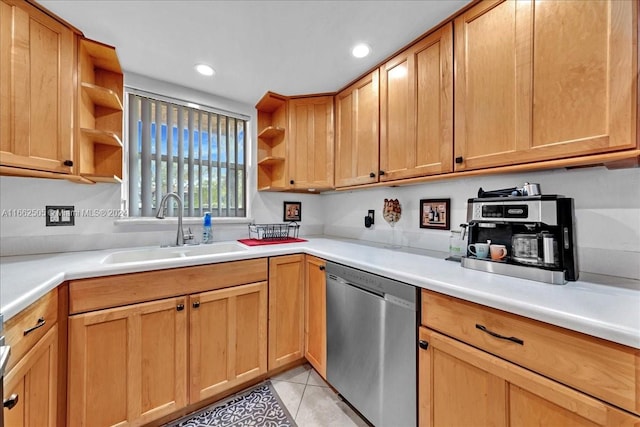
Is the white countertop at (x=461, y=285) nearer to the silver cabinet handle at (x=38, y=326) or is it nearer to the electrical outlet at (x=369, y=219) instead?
the silver cabinet handle at (x=38, y=326)

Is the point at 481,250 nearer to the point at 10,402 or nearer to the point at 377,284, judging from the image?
the point at 377,284

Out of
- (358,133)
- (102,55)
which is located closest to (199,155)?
(102,55)

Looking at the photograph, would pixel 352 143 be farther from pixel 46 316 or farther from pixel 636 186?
pixel 46 316

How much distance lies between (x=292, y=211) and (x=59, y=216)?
1.70 meters

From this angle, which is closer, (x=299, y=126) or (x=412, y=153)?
(x=412, y=153)

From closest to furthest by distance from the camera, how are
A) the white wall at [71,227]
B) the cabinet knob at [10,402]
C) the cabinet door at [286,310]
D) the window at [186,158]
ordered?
1. the cabinet knob at [10,402]
2. the white wall at [71,227]
3. the cabinet door at [286,310]
4. the window at [186,158]

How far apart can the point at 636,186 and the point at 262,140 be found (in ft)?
7.88

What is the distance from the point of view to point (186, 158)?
6.84 ft

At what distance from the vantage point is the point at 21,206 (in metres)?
1.49

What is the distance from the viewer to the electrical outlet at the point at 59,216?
1.56m

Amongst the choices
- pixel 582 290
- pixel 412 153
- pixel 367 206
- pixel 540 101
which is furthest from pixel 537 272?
pixel 367 206

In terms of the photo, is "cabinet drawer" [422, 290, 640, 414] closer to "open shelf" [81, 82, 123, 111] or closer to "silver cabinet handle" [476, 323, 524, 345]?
"silver cabinet handle" [476, 323, 524, 345]

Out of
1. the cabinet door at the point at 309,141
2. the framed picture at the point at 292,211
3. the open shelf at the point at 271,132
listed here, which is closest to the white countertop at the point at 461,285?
the cabinet door at the point at 309,141

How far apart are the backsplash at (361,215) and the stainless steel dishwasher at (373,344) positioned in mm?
704
